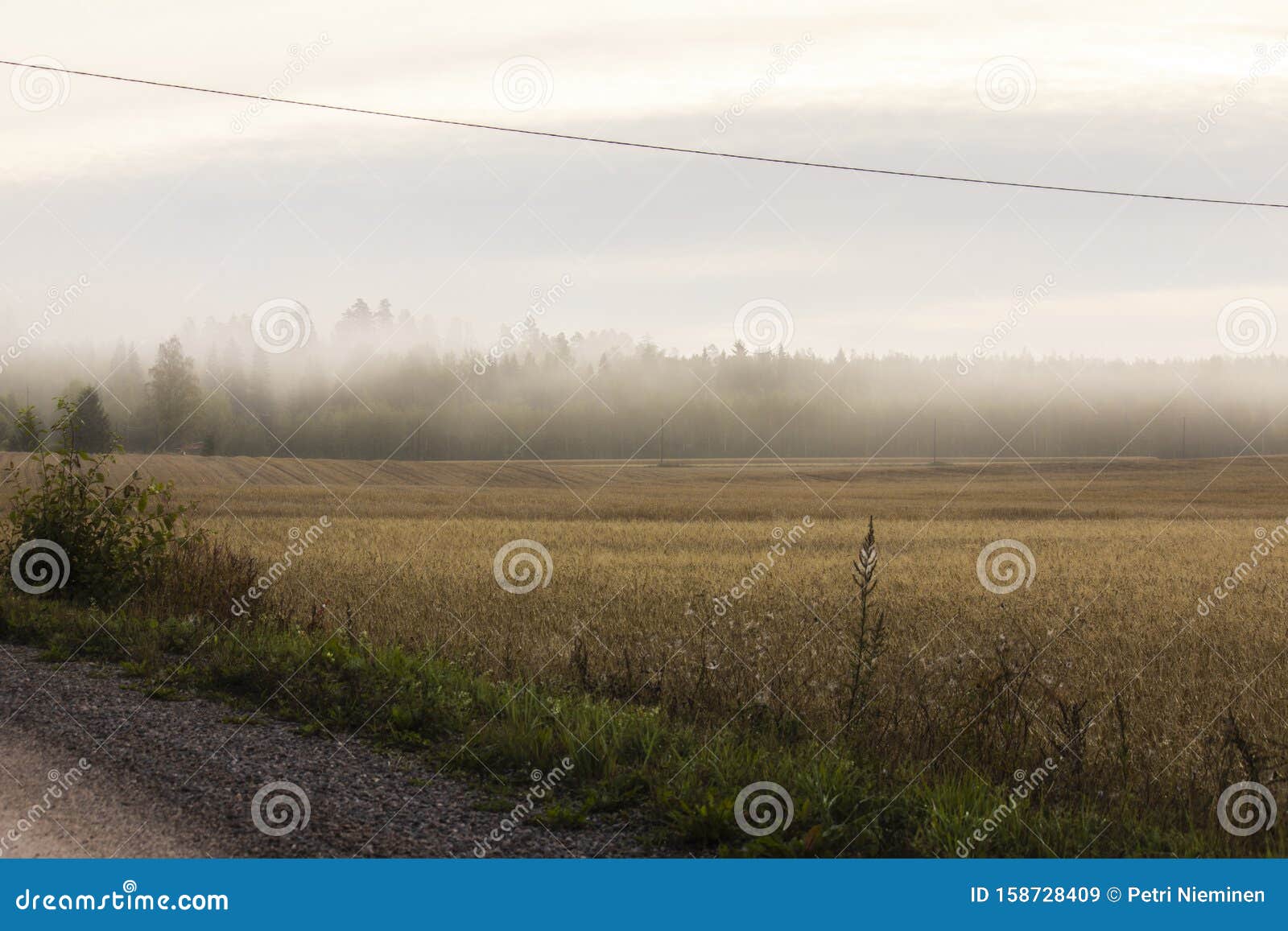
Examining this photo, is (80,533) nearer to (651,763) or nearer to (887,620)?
(651,763)

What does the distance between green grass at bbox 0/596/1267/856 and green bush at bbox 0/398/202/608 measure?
289 cm

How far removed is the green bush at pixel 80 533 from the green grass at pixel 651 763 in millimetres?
2890

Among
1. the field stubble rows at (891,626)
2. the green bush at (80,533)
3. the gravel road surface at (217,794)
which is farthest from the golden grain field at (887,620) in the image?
the gravel road surface at (217,794)

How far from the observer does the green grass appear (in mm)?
5223

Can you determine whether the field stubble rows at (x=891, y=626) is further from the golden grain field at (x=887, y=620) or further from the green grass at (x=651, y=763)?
the green grass at (x=651, y=763)

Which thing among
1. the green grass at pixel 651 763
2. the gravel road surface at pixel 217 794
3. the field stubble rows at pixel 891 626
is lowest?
the gravel road surface at pixel 217 794

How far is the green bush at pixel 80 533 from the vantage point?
11914 millimetres

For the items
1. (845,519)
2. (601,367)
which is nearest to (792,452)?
(601,367)

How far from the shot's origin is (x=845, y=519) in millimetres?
41156

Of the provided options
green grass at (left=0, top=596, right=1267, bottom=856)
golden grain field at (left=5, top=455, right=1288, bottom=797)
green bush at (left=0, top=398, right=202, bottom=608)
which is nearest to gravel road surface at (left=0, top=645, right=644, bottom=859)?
green grass at (left=0, top=596, right=1267, bottom=856)

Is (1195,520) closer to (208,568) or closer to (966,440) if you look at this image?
(208,568)

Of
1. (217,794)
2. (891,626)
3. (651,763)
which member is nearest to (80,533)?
(217,794)

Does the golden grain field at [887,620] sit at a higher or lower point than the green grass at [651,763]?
higher

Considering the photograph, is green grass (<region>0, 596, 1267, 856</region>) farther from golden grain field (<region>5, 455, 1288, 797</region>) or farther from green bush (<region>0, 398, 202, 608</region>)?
green bush (<region>0, 398, 202, 608</region>)
